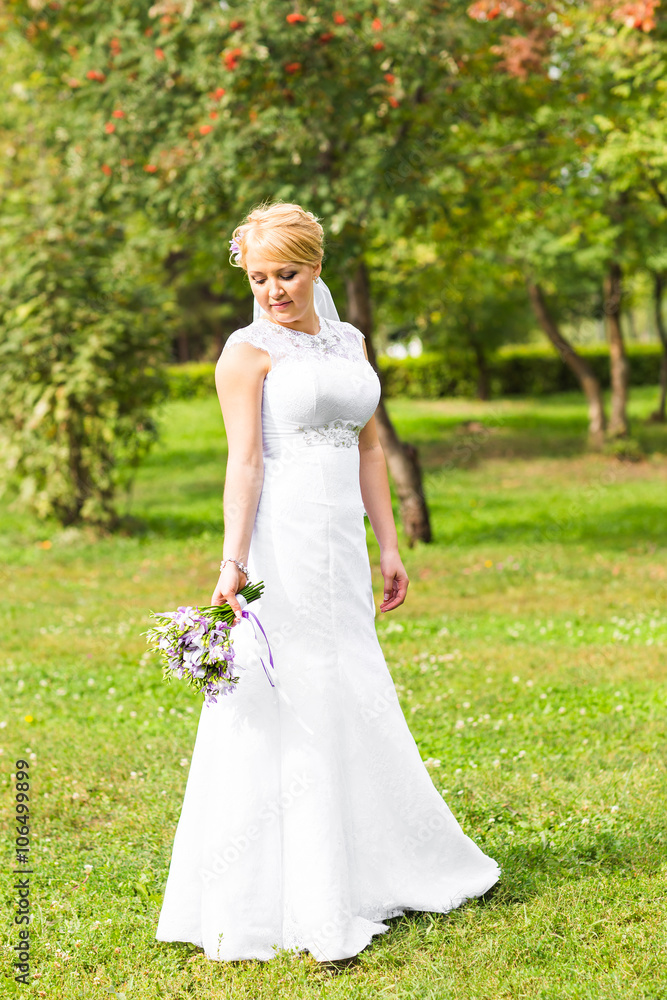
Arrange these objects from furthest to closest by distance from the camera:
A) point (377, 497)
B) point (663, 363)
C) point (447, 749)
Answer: point (663, 363) → point (447, 749) → point (377, 497)

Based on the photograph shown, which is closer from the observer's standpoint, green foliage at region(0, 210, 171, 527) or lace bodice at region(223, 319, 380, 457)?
lace bodice at region(223, 319, 380, 457)

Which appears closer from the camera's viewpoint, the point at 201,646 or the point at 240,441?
the point at 201,646

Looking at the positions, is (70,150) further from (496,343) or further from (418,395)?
(418,395)

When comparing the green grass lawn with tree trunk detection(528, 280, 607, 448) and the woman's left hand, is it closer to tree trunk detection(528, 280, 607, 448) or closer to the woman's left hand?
the woman's left hand

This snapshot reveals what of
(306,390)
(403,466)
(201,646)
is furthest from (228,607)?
(403,466)

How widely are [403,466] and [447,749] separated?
20.3 feet

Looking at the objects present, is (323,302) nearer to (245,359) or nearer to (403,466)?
(245,359)

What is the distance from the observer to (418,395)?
101ft

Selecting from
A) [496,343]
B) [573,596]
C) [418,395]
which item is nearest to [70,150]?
[573,596]

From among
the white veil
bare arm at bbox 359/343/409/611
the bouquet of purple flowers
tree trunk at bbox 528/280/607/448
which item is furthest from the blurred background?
the bouquet of purple flowers

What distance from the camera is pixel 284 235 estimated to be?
11.0 feet

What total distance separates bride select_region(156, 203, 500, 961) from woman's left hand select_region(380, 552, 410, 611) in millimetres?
270

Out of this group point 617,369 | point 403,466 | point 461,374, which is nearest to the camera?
point 403,466

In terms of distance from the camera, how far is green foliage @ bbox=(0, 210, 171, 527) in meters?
12.0
